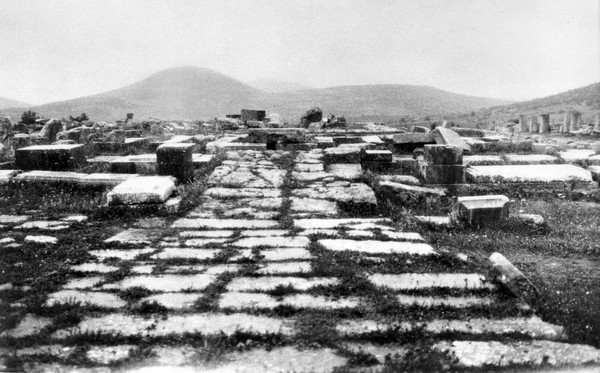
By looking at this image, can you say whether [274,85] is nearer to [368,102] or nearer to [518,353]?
[368,102]

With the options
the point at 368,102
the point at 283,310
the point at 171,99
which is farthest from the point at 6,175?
the point at 368,102

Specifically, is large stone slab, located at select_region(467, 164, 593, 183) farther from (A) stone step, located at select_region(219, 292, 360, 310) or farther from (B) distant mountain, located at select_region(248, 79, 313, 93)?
(B) distant mountain, located at select_region(248, 79, 313, 93)

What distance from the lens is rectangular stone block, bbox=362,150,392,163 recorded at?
9602mm

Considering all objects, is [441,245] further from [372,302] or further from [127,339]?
[127,339]

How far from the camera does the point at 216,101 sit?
6612cm

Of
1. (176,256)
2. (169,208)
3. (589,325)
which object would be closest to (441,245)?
(589,325)

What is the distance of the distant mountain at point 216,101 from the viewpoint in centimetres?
5497

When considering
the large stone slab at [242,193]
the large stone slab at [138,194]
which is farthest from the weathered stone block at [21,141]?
the large stone slab at [242,193]

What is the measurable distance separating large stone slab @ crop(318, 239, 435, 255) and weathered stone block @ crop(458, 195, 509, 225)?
167cm

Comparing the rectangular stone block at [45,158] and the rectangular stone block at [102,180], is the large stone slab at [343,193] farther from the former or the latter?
the rectangular stone block at [45,158]

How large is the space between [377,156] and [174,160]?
157 inches

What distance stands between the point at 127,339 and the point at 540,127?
82.5ft

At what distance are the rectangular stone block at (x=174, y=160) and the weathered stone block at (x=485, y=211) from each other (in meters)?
4.02

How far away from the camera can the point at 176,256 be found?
176 inches
